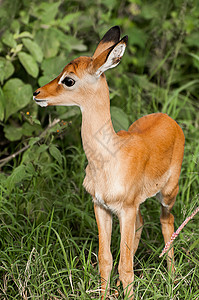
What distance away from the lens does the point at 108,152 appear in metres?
2.63

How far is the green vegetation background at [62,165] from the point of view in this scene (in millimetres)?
2989

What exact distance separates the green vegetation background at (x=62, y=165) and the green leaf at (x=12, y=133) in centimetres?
1

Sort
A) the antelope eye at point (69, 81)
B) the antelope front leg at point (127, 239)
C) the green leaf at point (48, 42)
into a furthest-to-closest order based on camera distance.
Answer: the green leaf at point (48, 42)
the antelope front leg at point (127, 239)
the antelope eye at point (69, 81)

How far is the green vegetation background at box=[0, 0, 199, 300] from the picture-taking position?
9.81ft

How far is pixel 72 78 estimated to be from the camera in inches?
99.9

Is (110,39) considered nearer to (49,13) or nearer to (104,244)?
(104,244)

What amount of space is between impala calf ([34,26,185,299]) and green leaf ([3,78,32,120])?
1.52 meters

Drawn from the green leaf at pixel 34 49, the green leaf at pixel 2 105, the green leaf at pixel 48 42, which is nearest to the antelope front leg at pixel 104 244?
the green leaf at pixel 2 105

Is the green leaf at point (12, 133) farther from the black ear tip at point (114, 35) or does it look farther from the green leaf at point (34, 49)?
the black ear tip at point (114, 35)

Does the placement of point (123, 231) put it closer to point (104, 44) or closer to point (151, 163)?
point (151, 163)

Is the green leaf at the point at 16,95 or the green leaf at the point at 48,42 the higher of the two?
the green leaf at the point at 48,42

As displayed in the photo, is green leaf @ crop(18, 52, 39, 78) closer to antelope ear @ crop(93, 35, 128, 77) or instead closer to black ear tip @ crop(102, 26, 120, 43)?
black ear tip @ crop(102, 26, 120, 43)

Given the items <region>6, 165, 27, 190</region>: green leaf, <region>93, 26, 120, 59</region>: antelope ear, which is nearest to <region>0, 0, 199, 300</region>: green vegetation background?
<region>6, 165, 27, 190</region>: green leaf

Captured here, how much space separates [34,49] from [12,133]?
821mm
